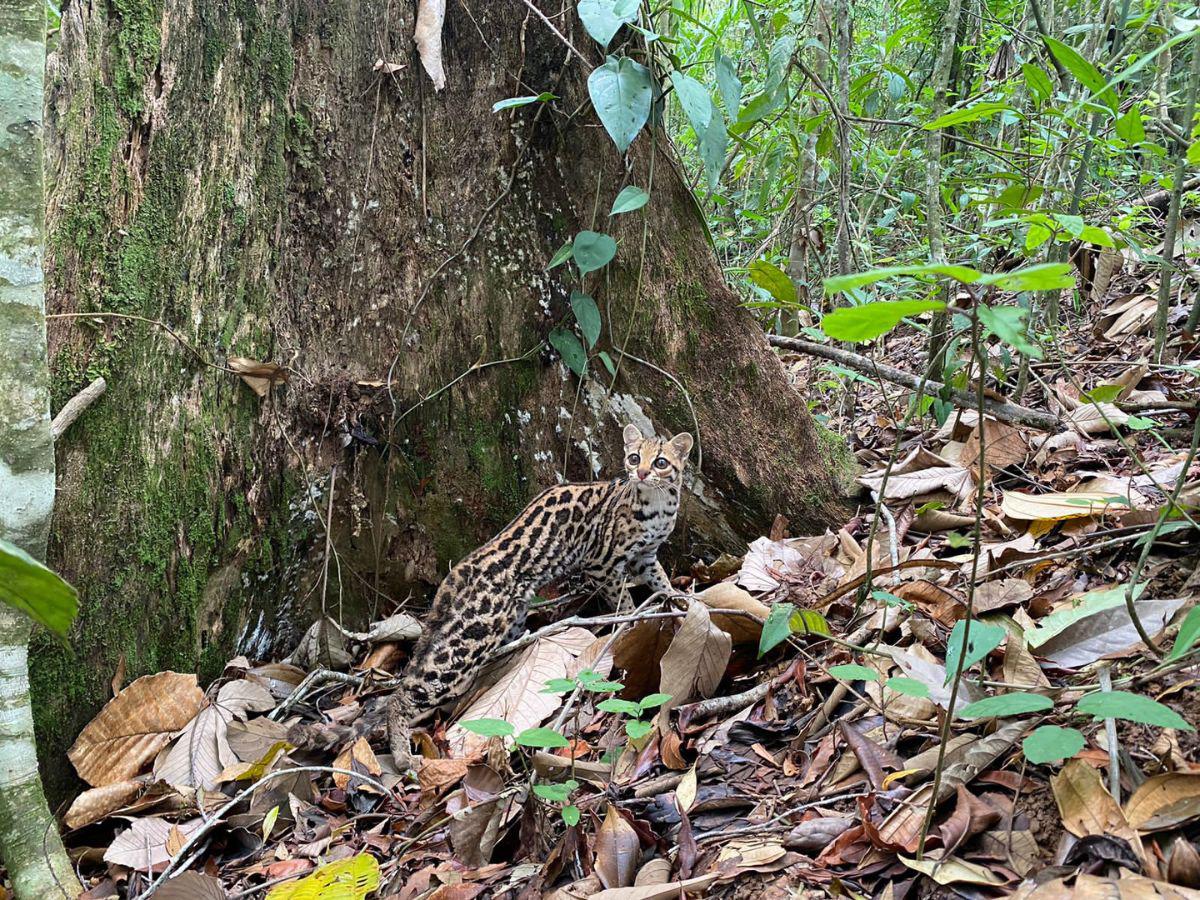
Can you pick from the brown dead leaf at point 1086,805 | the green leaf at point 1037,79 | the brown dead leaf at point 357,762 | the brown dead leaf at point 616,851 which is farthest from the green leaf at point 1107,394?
the brown dead leaf at point 357,762

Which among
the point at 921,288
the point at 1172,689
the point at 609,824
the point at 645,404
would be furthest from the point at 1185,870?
the point at 921,288

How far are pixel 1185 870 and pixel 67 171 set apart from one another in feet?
13.5

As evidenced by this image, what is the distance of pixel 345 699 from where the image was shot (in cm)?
433

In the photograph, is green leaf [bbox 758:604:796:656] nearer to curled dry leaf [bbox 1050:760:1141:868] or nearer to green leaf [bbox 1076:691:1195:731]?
curled dry leaf [bbox 1050:760:1141:868]

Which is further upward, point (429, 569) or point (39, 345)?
point (39, 345)

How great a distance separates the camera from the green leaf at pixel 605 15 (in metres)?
3.62

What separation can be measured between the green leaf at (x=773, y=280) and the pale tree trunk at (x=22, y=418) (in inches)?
132

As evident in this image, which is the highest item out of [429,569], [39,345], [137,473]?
[39,345]

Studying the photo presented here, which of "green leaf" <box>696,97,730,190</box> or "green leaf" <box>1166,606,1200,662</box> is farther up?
"green leaf" <box>696,97,730,190</box>

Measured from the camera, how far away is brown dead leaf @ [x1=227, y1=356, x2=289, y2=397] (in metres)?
4.08

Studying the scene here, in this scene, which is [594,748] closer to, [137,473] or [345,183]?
[137,473]

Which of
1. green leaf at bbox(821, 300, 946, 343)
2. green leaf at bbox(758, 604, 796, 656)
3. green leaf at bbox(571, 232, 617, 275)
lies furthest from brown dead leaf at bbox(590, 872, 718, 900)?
green leaf at bbox(571, 232, 617, 275)

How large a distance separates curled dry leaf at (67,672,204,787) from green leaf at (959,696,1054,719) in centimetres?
317

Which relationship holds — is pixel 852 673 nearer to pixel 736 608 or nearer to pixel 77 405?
pixel 736 608
